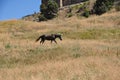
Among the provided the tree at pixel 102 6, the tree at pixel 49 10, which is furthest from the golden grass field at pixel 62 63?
the tree at pixel 49 10

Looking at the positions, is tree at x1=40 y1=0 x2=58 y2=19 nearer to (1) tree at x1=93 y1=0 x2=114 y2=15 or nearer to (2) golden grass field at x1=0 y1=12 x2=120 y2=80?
(1) tree at x1=93 y1=0 x2=114 y2=15

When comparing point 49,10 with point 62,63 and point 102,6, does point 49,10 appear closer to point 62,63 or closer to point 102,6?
point 102,6

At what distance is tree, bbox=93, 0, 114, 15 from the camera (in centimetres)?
8275

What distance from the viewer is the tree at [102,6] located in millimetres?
82750

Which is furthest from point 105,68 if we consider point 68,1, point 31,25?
point 68,1

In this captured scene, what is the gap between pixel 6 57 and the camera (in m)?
24.5

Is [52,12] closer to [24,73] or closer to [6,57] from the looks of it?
→ [6,57]

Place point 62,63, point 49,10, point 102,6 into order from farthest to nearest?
point 49,10
point 102,6
point 62,63

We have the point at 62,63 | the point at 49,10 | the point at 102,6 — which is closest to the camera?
the point at 62,63

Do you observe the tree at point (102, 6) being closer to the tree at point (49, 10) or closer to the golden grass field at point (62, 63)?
the tree at point (49, 10)

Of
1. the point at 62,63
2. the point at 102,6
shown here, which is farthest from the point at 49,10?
the point at 62,63

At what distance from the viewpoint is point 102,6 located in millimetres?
83250

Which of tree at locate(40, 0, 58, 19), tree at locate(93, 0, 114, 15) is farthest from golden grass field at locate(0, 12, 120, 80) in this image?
tree at locate(40, 0, 58, 19)

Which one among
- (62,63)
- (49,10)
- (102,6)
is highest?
(62,63)
